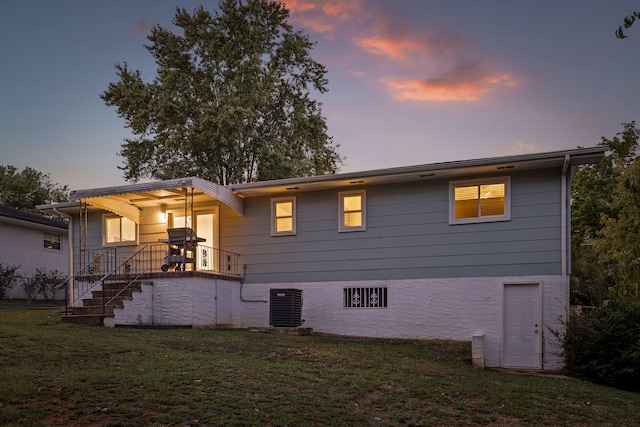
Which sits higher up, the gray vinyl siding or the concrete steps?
the gray vinyl siding

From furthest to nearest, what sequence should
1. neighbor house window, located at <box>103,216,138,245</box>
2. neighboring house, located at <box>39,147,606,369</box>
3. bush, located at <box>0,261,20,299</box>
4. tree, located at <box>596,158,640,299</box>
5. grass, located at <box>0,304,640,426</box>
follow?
1. bush, located at <box>0,261,20,299</box>
2. tree, located at <box>596,158,640,299</box>
3. neighbor house window, located at <box>103,216,138,245</box>
4. neighboring house, located at <box>39,147,606,369</box>
5. grass, located at <box>0,304,640,426</box>

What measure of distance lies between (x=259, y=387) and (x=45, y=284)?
20.3 meters

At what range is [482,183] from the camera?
50.3 feet

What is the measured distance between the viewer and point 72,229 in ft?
67.2

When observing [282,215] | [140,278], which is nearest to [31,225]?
[140,278]

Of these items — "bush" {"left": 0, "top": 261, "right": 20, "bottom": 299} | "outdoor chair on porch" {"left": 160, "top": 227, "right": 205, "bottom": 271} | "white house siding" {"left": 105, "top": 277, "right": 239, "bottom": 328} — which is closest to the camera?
"white house siding" {"left": 105, "top": 277, "right": 239, "bottom": 328}

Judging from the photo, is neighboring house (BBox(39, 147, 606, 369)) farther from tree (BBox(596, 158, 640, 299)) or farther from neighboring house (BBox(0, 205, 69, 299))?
neighboring house (BBox(0, 205, 69, 299))

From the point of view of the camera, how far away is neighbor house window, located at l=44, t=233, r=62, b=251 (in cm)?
2838

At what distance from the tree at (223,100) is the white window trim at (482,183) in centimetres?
1211

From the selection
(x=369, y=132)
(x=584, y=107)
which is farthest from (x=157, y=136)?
(x=584, y=107)

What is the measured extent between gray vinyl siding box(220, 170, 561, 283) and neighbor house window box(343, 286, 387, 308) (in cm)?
35

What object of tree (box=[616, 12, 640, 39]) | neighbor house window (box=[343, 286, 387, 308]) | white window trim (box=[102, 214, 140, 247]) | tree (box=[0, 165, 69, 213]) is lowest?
neighbor house window (box=[343, 286, 387, 308])

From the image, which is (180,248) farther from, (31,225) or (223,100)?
(31,225)

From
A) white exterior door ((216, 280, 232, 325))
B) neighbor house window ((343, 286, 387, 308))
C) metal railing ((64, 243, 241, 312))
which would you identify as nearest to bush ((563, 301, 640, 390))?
neighbor house window ((343, 286, 387, 308))
